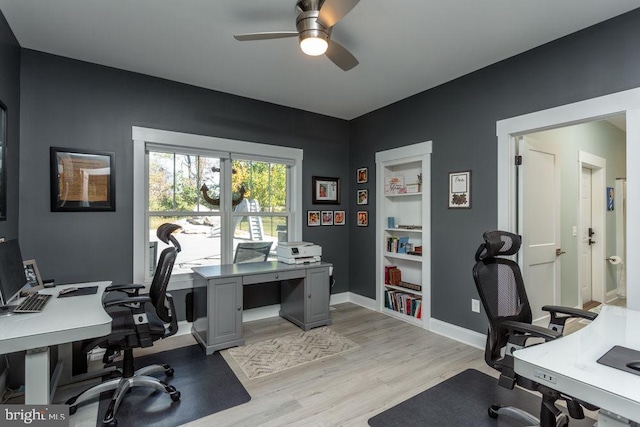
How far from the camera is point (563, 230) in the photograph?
366 cm

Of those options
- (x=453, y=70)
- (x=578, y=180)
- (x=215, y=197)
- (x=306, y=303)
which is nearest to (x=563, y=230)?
(x=578, y=180)

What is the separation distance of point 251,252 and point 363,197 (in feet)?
5.69

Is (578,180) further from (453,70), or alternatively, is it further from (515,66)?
(453,70)

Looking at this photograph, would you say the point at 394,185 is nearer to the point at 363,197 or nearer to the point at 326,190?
the point at 363,197

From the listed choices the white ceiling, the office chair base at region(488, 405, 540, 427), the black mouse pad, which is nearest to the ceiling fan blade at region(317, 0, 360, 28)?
the white ceiling

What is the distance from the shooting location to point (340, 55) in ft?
7.51

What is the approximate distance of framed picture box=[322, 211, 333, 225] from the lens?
4.50 meters

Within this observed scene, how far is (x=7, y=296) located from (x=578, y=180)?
17.9 ft

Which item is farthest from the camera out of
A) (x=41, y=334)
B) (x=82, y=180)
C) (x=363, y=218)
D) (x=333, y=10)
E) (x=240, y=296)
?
(x=363, y=218)

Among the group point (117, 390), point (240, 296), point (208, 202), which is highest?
point (208, 202)

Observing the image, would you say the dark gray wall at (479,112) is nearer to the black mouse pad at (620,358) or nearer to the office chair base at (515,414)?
the office chair base at (515,414)

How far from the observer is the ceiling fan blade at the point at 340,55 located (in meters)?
2.18

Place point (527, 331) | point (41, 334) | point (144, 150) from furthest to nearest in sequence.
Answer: point (144, 150) < point (527, 331) < point (41, 334)

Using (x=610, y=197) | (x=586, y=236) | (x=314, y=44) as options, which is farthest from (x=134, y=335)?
(x=610, y=197)
